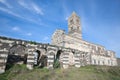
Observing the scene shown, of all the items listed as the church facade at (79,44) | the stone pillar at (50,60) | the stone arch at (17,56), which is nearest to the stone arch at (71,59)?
the stone pillar at (50,60)

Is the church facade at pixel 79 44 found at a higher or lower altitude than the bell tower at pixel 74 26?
lower

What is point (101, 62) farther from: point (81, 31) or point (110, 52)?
point (81, 31)

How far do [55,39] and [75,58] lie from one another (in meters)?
20.2

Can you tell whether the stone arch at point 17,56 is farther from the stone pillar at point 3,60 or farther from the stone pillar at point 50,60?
the stone pillar at point 50,60

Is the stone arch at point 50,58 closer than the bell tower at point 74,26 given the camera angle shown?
Yes

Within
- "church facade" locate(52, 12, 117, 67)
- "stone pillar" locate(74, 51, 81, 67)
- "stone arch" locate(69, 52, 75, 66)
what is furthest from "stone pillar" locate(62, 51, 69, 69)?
"church facade" locate(52, 12, 117, 67)

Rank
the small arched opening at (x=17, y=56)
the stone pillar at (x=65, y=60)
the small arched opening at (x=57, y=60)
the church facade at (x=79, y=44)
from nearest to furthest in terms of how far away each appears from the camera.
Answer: the small arched opening at (x=17, y=56), the small arched opening at (x=57, y=60), the stone pillar at (x=65, y=60), the church facade at (x=79, y=44)

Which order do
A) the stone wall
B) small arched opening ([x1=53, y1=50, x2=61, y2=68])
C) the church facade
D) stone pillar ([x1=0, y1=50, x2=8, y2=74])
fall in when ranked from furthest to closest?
the church facade < small arched opening ([x1=53, y1=50, x2=61, y2=68]) < the stone wall < stone pillar ([x1=0, y1=50, x2=8, y2=74])

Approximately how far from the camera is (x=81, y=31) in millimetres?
51781

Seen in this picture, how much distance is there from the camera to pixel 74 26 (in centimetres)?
4906

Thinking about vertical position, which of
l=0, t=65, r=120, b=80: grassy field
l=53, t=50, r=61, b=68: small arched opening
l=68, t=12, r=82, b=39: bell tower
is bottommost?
l=0, t=65, r=120, b=80: grassy field

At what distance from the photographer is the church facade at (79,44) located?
124 feet

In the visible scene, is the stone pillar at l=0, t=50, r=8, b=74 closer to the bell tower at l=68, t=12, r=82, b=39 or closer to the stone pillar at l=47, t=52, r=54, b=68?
the stone pillar at l=47, t=52, r=54, b=68

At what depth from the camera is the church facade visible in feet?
124
